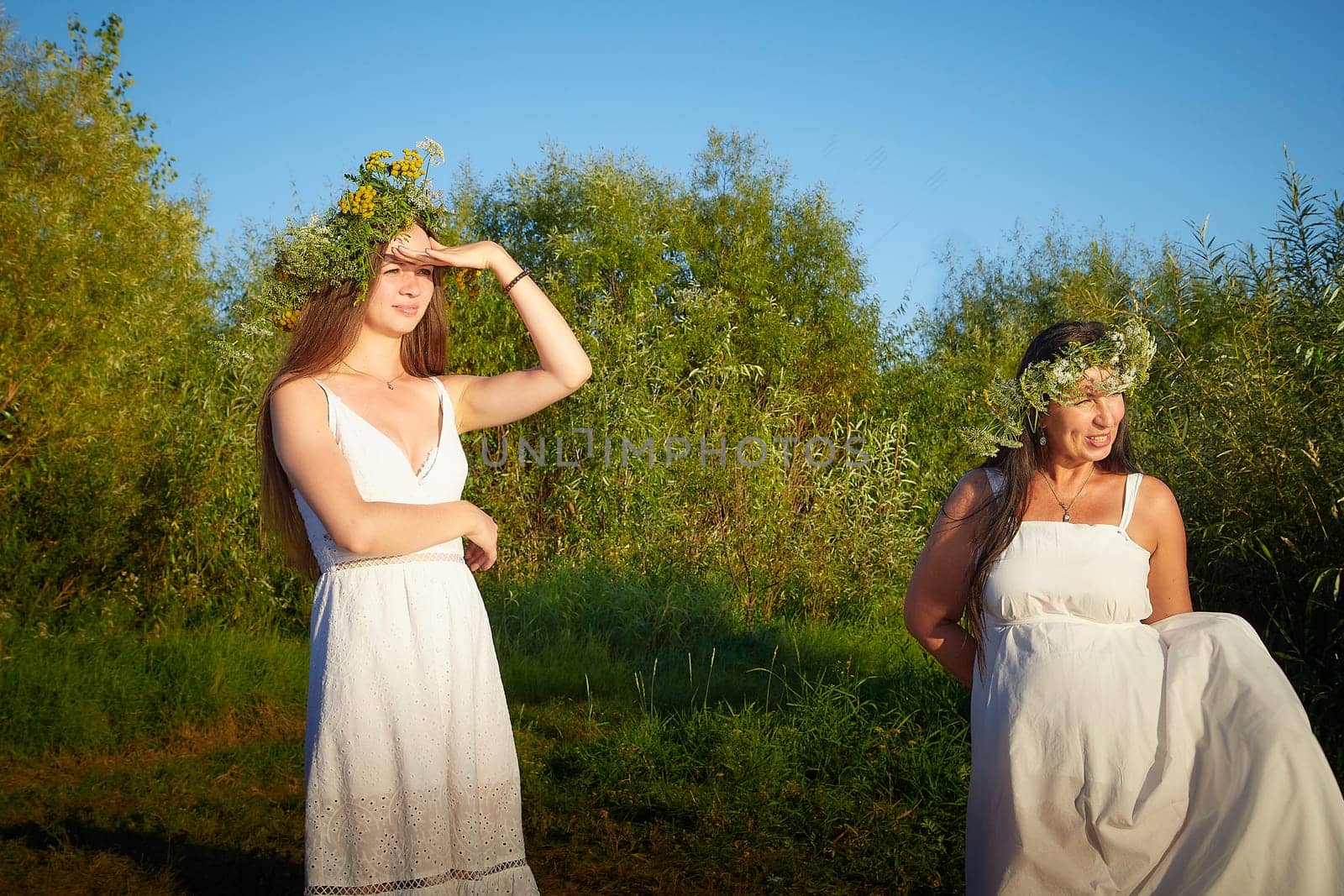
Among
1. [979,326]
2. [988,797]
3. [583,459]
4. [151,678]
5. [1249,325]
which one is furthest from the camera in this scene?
[979,326]

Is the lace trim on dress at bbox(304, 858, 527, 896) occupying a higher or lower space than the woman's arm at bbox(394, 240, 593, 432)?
lower

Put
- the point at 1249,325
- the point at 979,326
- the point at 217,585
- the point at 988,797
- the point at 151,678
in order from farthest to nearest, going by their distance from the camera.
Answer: the point at 979,326 < the point at 217,585 < the point at 151,678 < the point at 1249,325 < the point at 988,797

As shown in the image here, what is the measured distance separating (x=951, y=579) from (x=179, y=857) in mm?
3347

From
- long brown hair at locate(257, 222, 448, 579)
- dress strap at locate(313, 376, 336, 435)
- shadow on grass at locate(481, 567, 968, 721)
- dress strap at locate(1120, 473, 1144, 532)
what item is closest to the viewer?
dress strap at locate(313, 376, 336, 435)

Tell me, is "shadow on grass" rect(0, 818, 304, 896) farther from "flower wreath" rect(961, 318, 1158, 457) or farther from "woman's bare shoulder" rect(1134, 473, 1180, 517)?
"woman's bare shoulder" rect(1134, 473, 1180, 517)

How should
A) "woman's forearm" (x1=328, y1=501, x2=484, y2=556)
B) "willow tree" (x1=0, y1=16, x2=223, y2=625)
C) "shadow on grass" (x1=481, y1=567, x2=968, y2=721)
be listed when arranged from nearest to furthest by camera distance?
"woman's forearm" (x1=328, y1=501, x2=484, y2=556) → "shadow on grass" (x1=481, y1=567, x2=968, y2=721) → "willow tree" (x1=0, y1=16, x2=223, y2=625)

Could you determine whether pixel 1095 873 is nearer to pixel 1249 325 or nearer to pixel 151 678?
pixel 1249 325

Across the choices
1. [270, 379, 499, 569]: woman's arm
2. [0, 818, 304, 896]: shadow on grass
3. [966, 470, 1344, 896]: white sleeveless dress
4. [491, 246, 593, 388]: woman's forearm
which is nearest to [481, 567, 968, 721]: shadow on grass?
[0, 818, 304, 896]: shadow on grass

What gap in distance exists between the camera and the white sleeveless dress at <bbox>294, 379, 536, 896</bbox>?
8.15 feet

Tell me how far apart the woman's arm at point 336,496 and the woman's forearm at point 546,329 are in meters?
0.57

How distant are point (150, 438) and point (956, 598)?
7.11m

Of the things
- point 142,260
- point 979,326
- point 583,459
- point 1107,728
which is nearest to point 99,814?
point 1107,728

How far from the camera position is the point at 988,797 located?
2.69 meters

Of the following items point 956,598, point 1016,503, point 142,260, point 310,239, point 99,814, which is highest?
point 142,260
